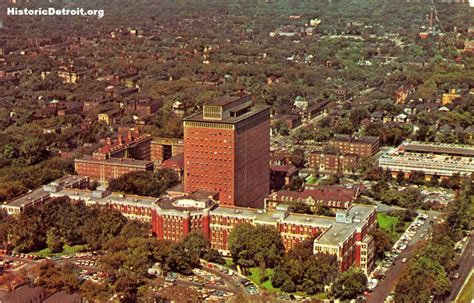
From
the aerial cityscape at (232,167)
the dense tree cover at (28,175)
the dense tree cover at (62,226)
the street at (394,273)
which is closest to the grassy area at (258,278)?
the aerial cityscape at (232,167)

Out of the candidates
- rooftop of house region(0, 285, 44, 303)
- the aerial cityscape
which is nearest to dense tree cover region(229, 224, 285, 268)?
the aerial cityscape

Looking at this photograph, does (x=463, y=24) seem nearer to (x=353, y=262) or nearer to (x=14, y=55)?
(x=14, y=55)

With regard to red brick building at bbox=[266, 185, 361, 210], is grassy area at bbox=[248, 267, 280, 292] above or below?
below

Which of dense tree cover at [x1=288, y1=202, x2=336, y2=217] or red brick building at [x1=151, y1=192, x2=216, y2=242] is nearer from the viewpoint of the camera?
red brick building at [x1=151, y1=192, x2=216, y2=242]

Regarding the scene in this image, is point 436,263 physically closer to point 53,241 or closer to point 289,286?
point 289,286

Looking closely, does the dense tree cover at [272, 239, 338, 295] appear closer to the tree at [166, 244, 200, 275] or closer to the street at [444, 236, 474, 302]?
the tree at [166, 244, 200, 275]

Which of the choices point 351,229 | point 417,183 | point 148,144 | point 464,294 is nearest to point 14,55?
point 148,144
